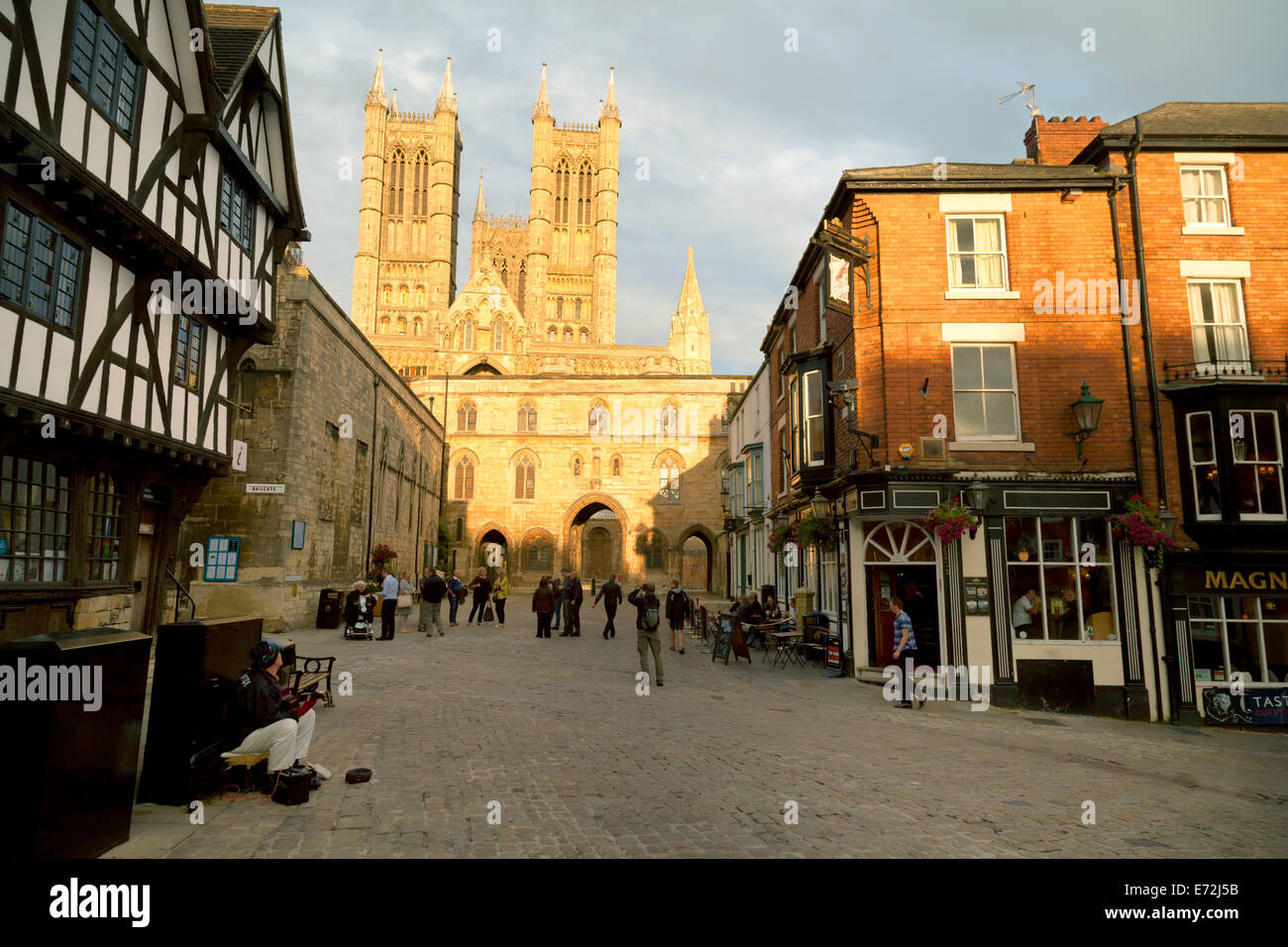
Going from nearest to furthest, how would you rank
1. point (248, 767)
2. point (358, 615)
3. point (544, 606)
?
point (248, 767) < point (358, 615) < point (544, 606)

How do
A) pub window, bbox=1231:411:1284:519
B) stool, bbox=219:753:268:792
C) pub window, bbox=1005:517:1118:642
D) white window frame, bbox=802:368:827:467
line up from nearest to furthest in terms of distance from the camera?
stool, bbox=219:753:268:792, pub window, bbox=1231:411:1284:519, pub window, bbox=1005:517:1118:642, white window frame, bbox=802:368:827:467

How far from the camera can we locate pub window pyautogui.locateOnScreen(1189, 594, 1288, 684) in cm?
1160

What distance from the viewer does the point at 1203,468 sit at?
11969 millimetres

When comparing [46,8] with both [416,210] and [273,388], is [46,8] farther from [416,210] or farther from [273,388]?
[416,210]

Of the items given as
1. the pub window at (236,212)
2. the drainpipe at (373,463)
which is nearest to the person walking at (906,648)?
the pub window at (236,212)

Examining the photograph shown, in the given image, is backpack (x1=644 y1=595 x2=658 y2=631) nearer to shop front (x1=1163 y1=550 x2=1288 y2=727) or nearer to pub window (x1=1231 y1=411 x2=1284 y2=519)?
shop front (x1=1163 y1=550 x2=1288 y2=727)

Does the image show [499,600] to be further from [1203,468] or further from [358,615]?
[1203,468]

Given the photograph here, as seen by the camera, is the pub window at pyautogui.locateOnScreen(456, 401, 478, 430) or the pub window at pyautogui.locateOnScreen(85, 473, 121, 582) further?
the pub window at pyautogui.locateOnScreen(456, 401, 478, 430)

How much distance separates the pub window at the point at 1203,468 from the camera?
1180 cm

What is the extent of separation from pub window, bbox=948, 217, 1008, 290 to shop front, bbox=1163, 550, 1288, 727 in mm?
5803

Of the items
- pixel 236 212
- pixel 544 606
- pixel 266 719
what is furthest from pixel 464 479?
pixel 266 719

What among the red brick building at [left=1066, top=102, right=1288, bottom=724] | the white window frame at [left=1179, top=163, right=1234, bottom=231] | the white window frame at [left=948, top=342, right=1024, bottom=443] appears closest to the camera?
the red brick building at [left=1066, top=102, right=1288, bottom=724]

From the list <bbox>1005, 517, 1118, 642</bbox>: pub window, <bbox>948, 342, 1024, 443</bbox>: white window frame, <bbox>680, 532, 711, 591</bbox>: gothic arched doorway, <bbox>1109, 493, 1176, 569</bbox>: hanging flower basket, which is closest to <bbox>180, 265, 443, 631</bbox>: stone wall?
<bbox>948, 342, 1024, 443</bbox>: white window frame

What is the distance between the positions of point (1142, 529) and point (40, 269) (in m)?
16.5
